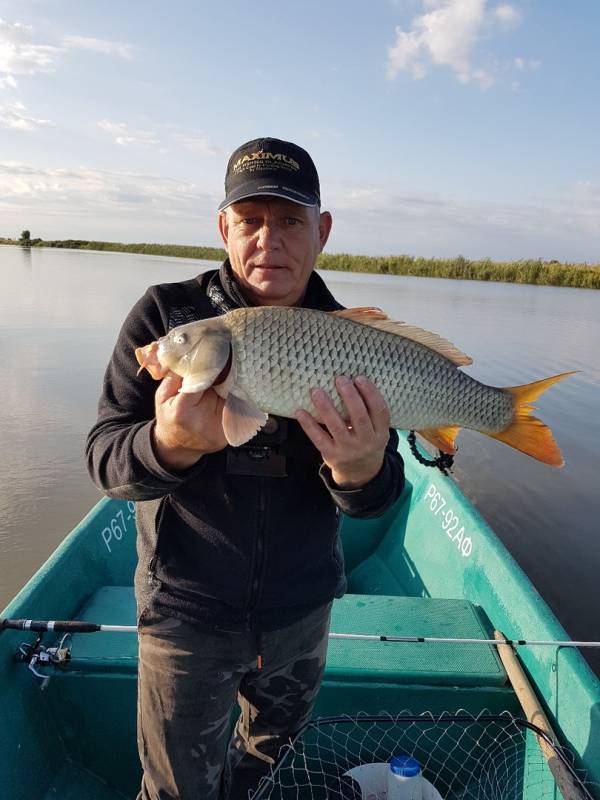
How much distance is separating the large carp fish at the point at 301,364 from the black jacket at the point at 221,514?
0.15 meters

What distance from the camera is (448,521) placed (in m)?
3.72

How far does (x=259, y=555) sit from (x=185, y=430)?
50cm

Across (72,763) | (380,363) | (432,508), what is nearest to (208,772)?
(72,763)

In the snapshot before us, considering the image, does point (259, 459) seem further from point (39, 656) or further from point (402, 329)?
point (39, 656)

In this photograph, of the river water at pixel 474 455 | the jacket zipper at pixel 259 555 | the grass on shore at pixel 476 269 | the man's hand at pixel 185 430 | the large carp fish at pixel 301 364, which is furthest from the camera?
the grass on shore at pixel 476 269

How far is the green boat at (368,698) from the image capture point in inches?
82.6

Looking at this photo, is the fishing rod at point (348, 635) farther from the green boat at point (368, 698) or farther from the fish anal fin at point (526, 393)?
the fish anal fin at point (526, 393)

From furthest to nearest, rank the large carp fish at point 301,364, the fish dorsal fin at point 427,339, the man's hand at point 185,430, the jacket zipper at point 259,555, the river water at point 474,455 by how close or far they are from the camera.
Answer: the river water at point 474,455, the fish dorsal fin at point 427,339, the jacket zipper at point 259,555, the large carp fish at point 301,364, the man's hand at point 185,430

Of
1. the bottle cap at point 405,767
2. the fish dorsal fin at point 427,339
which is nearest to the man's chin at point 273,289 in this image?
the fish dorsal fin at point 427,339

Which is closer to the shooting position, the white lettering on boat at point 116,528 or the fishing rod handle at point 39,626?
the fishing rod handle at point 39,626

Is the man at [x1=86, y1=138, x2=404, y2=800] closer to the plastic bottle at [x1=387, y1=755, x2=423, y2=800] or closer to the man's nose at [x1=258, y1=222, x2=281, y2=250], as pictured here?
the man's nose at [x1=258, y1=222, x2=281, y2=250]

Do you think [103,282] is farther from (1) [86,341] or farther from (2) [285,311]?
(2) [285,311]

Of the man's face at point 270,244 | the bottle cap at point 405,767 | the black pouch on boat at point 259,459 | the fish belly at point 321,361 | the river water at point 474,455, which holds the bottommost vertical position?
the river water at point 474,455

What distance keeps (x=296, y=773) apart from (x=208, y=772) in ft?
2.29
